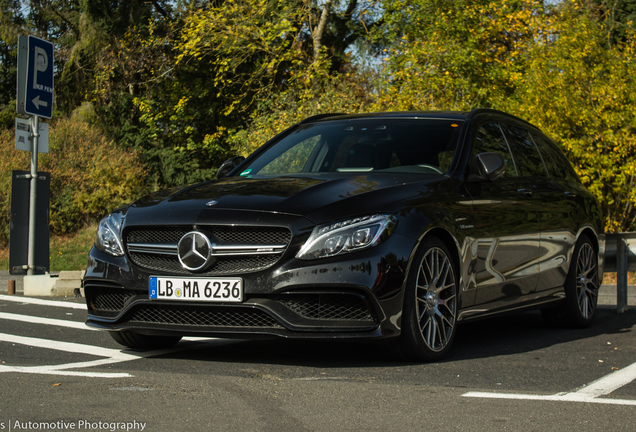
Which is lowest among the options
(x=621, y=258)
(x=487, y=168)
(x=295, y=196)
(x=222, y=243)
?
(x=621, y=258)

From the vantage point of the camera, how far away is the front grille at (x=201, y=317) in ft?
16.4

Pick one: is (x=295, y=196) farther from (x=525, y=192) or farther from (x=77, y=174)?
(x=77, y=174)

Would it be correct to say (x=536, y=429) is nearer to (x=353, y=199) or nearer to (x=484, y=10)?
(x=353, y=199)

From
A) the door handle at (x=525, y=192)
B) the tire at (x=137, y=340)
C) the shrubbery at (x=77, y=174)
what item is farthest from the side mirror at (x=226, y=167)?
the shrubbery at (x=77, y=174)

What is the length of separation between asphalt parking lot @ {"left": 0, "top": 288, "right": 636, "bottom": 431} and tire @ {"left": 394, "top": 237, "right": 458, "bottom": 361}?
0.12 meters

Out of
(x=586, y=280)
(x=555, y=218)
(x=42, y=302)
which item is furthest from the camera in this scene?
(x=42, y=302)

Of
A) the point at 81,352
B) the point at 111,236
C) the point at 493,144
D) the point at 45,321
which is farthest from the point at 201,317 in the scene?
the point at 45,321

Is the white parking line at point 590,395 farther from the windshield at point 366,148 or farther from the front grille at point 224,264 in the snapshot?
the windshield at point 366,148

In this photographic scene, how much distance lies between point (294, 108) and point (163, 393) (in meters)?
17.8

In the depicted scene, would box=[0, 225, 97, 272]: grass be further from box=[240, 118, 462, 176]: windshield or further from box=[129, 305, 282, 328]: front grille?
box=[129, 305, 282, 328]: front grille

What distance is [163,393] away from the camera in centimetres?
431

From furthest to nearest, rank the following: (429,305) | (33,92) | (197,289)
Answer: (33,92), (429,305), (197,289)

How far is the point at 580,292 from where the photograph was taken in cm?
762

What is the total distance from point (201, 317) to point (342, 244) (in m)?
0.97
